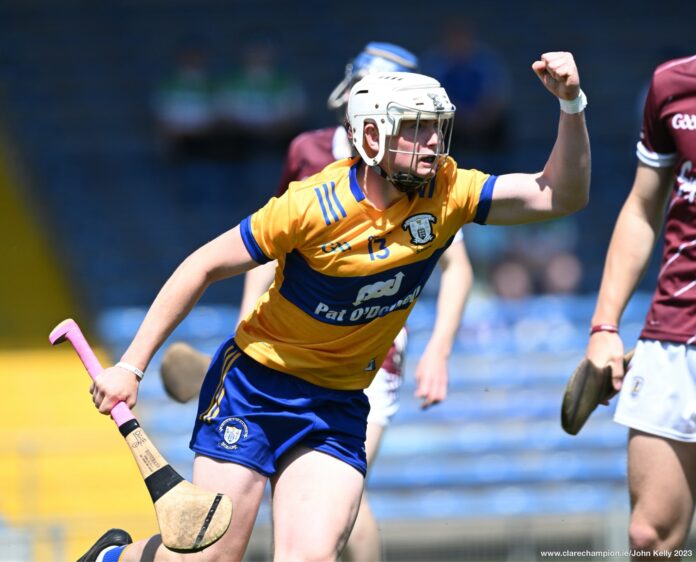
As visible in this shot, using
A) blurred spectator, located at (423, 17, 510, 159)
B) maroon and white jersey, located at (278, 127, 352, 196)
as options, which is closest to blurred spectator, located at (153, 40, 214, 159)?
blurred spectator, located at (423, 17, 510, 159)

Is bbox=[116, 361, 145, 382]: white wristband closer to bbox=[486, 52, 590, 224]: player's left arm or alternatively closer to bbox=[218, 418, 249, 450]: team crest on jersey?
bbox=[218, 418, 249, 450]: team crest on jersey

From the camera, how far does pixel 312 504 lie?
3.77 meters

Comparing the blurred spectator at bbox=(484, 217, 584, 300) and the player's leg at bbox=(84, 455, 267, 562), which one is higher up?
the player's leg at bbox=(84, 455, 267, 562)

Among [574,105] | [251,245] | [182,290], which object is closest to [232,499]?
[182,290]

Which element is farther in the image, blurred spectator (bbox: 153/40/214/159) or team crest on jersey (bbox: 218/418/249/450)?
blurred spectator (bbox: 153/40/214/159)

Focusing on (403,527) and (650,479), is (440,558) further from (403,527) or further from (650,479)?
(650,479)

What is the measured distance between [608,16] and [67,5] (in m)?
6.19

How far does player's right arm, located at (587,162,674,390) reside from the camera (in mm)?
3920

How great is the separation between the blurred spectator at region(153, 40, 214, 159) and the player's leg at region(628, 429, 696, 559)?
366 inches

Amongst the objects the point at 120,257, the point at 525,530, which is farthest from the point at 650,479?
the point at 120,257

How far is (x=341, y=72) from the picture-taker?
45.9 ft

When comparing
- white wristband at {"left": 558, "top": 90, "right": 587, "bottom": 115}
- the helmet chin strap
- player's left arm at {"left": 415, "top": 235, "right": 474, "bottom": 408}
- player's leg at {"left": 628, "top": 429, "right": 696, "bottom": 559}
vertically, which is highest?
white wristband at {"left": 558, "top": 90, "right": 587, "bottom": 115}

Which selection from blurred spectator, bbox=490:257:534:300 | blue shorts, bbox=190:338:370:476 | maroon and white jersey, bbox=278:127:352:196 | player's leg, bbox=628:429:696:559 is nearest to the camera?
player's leg, bbox=628:429:696:559

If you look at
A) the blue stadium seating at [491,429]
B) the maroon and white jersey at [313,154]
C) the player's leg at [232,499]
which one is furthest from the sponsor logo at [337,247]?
the blue stadium seating at [491,429]
